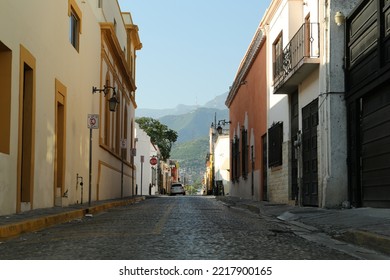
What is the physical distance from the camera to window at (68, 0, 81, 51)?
17797 mm

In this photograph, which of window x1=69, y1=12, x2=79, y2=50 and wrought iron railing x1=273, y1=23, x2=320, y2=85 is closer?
wrought iron railing x1=273, y1=23, x2=320, y2=85

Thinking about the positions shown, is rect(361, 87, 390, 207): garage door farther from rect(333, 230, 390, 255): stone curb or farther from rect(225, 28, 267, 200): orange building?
rect(225, 28, 267, 200): orange building

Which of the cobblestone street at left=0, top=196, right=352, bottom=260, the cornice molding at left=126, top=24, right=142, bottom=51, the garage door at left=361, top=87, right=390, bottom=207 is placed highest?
the cornice molding at left=126, top=24, right=142, bottom=51

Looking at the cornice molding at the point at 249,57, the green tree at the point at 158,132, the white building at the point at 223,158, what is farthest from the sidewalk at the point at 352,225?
the green tree at the point at 158,132

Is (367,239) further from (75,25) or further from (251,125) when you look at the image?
(251,125)

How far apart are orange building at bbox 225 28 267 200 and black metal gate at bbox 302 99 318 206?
659 cm

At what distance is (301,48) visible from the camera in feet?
51.9

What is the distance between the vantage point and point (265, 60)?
77.3ft

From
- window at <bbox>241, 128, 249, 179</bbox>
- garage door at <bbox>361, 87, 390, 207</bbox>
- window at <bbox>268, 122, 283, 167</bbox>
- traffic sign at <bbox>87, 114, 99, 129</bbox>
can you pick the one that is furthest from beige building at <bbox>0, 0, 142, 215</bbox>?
window at <bbox>241, 128, 249, 179</bbox>

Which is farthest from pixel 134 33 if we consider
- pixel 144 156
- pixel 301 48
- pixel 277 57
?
pixel 144 156

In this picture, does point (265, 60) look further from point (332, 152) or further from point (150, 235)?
point (150, 235)

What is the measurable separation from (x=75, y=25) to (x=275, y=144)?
8.32m

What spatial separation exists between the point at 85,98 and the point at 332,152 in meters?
9.68

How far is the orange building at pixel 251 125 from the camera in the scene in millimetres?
24266
